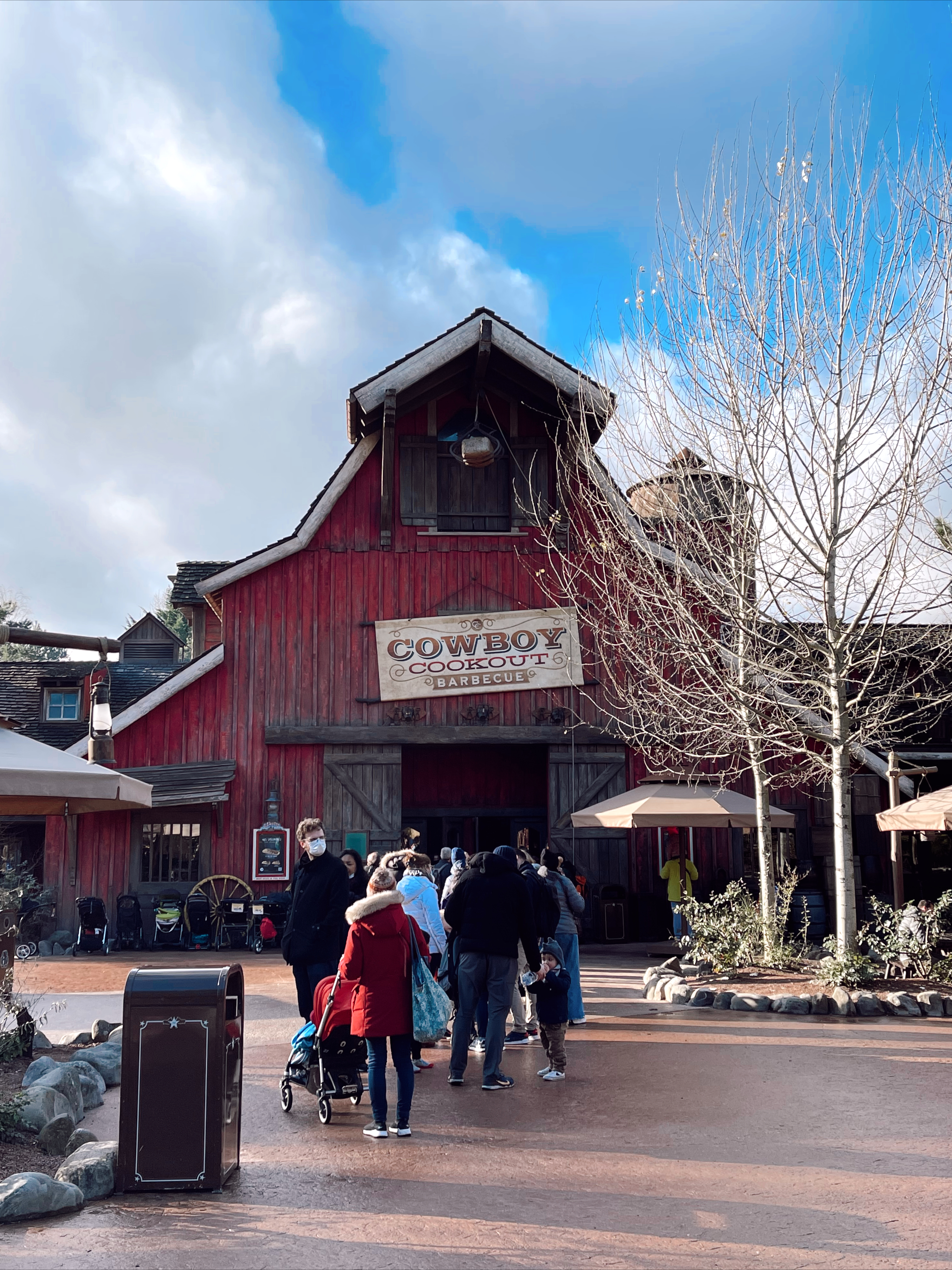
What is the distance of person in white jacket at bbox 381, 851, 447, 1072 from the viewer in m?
9.16

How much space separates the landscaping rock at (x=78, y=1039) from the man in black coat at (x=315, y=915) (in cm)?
245

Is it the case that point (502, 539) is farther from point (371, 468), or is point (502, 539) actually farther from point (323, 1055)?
point (323, 1055)

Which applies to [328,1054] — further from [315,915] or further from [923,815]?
[923,815]

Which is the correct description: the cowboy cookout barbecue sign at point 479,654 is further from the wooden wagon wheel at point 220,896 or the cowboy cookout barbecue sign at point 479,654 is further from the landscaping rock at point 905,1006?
the landscaping rock at point 905,1006

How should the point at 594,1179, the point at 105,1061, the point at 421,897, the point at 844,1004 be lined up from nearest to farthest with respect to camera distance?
1. the point at 594,1179
2. the point at 105,1061
3. the point at 421,897
4. the point at 844,1004

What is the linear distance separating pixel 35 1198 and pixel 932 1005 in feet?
28.9

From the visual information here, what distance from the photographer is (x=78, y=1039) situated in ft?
31.3

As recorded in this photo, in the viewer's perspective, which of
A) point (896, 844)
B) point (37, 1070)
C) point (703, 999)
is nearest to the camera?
point (37, 1070)

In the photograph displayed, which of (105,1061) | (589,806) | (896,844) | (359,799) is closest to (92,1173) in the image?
(105,1061)

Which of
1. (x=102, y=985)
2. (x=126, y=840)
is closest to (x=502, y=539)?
(x=126, y=840)

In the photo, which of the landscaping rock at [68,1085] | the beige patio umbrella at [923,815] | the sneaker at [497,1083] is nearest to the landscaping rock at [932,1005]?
the beige patio umbrella at [923,815]

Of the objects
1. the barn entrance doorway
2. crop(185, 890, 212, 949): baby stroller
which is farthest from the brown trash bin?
the barn entrance doorway

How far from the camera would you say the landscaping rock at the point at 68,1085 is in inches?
281

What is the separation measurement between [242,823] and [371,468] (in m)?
6.27
